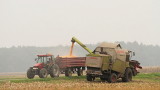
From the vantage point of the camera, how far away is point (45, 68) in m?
40.2

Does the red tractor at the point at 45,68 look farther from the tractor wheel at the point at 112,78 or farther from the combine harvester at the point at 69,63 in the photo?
the tractor wheel at the point at 112,78

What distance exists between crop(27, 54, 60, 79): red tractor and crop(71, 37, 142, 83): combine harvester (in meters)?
6.55

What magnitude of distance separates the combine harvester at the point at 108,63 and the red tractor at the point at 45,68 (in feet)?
21.5

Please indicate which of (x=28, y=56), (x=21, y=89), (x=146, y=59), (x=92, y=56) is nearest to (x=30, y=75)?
(x=92, y=56)

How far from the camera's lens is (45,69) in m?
39.2

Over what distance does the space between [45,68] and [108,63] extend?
31.0ft

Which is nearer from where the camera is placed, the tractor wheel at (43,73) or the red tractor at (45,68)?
the tractor wheel at (43,73)

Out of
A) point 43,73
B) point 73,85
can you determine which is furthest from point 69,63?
point 73,85

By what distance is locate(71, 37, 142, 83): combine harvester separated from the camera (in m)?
33.0

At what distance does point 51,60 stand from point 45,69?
192 centimetres

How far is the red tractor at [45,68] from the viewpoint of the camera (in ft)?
129

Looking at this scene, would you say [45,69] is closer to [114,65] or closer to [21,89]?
[114,65]

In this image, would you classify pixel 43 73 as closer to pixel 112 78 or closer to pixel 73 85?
pixel 112 78

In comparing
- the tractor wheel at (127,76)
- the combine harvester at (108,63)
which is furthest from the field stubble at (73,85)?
the tractor wheel at (127,76)
